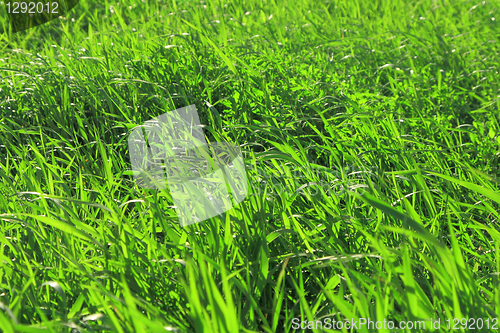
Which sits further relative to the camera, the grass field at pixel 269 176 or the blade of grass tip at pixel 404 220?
the grass field at pixel 269 176

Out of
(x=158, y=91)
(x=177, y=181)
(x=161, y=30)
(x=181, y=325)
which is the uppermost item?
(x=161, y=30)

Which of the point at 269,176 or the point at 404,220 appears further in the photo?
the point at 269,176

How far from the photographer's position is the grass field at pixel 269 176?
106cm

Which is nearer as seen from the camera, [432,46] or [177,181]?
[177,181]

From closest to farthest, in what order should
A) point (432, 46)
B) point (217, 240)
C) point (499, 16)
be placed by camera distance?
point (217, 240) < point (432, 46) < point (499, 16)

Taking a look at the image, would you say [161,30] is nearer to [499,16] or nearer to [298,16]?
[298,16]

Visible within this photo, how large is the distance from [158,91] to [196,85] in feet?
0.77

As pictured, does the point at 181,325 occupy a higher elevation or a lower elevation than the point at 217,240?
lower

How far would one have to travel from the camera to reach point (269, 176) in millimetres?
1661

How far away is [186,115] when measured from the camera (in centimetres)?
224

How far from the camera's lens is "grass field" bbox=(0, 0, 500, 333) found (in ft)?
3.48

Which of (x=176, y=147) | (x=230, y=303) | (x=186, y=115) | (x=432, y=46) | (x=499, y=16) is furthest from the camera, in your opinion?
(x=499, y=16)

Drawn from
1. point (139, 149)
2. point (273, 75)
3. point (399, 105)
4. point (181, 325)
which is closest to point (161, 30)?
point (273, 75)

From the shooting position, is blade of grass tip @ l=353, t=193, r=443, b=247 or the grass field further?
the grass field
